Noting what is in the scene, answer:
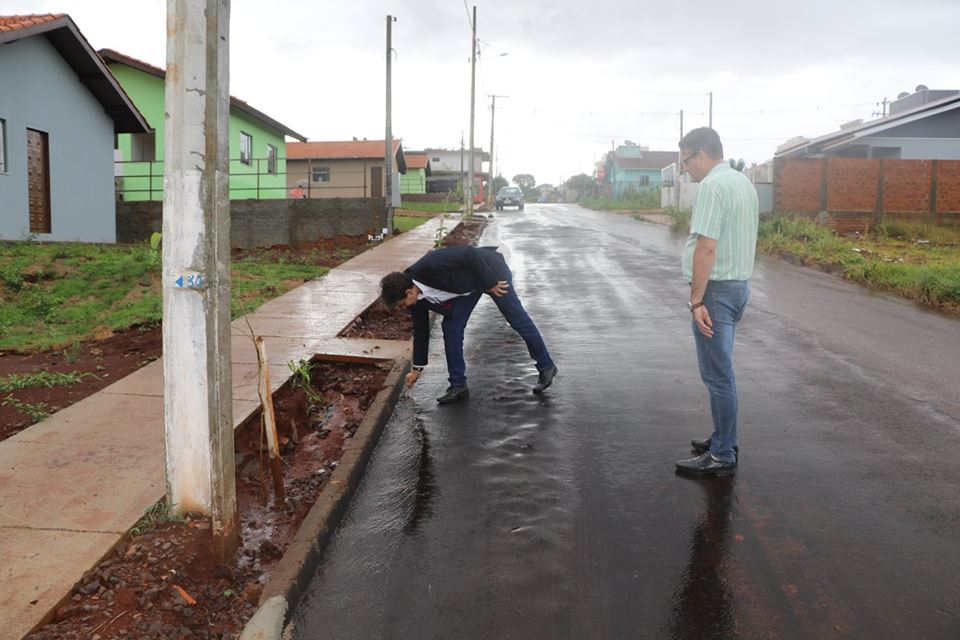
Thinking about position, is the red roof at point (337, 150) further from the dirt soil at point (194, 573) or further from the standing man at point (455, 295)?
the dirt soil at point (194, 573)

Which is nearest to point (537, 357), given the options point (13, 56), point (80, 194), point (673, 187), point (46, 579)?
point (46, 579)

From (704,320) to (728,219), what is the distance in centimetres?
57

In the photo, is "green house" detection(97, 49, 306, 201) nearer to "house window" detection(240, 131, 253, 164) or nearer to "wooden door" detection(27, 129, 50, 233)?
"house window" detection(240, 131, 253, 164)

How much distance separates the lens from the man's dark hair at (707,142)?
4906 millimetres

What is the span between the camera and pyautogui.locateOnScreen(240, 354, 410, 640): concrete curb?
136 inches

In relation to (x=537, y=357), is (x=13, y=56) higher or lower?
higher

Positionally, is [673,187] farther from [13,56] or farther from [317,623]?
[317,623]

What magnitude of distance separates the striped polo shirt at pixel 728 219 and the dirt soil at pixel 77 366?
4.50 meters

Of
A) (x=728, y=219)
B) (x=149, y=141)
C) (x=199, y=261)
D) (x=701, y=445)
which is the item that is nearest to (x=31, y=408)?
(x=199, y=261)

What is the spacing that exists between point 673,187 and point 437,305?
129 feet


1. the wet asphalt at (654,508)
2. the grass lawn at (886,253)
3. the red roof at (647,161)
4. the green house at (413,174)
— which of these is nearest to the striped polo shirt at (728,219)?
the wet asphalt at (654,508)

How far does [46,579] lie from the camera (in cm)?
360

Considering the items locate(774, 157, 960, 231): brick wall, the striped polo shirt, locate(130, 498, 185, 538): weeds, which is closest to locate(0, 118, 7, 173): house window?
locate(130, 498, 185, 538): weeds

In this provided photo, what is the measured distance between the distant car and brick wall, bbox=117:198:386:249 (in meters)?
30.3
